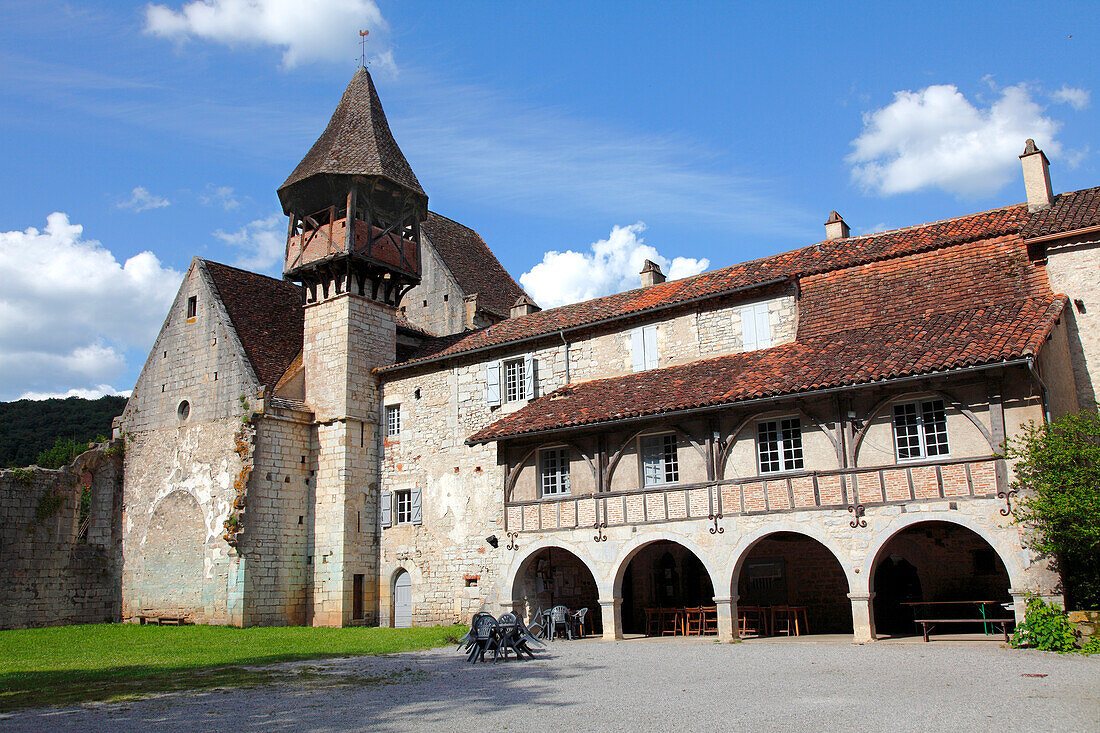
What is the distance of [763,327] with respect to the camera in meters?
19.3

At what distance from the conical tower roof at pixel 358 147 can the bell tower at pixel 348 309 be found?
44mm

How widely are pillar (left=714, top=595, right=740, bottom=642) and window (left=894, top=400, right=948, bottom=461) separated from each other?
4.11m

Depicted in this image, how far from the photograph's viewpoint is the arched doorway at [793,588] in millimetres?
18156

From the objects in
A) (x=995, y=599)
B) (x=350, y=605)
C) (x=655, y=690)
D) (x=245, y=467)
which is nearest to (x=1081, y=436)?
(x=995, y=599)

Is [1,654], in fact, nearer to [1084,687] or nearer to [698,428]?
[698,428]

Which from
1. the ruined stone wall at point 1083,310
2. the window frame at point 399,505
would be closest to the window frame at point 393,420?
the window frame at point 399,505

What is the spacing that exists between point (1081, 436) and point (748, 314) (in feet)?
24.2

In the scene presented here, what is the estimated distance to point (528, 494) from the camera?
64.8 ft

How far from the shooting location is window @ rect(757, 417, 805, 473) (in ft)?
53.9

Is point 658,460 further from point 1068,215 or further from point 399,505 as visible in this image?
point 1068,215

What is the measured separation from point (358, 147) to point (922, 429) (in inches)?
723

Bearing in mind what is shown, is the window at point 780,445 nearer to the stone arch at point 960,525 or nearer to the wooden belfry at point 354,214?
the stone arch at point 960,525

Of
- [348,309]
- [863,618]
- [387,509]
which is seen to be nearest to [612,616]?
[863,618]

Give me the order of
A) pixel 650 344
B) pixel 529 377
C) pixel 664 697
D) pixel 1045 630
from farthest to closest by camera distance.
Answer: pixel 529 377 < pixel 650 344 < pixel 1045 630 < pixel 664 697
